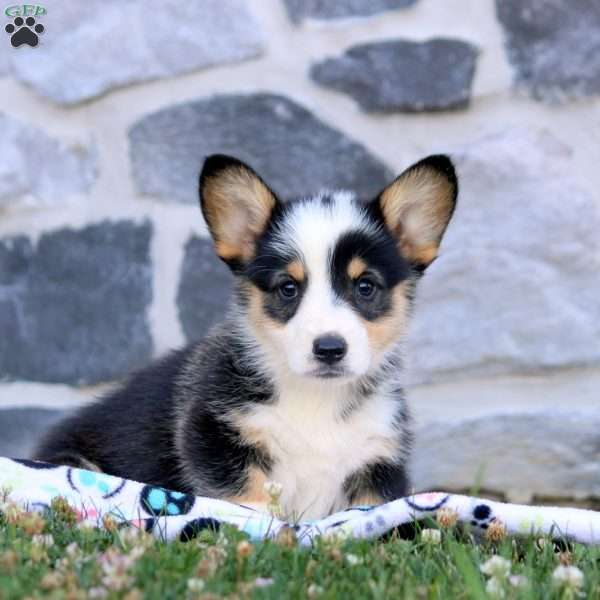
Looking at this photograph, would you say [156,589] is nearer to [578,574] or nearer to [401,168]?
[578,574]

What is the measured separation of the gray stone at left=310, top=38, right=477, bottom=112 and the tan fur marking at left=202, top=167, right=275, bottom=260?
1198mm

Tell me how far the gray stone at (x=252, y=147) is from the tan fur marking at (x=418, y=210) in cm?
102

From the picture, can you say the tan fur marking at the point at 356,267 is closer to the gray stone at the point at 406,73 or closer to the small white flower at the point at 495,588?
the small white flower at the point at 495,588

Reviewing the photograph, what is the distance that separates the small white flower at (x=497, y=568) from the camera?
6.57 ft

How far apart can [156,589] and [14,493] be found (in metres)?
0.93

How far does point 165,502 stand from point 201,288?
1.86 metres

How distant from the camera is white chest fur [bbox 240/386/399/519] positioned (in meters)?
2.97

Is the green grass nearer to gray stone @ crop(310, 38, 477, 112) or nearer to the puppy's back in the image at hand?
the puppy's back

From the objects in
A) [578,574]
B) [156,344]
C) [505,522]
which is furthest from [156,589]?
[156,344]

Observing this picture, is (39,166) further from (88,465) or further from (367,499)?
(367,499)

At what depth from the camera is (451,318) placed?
169 inches

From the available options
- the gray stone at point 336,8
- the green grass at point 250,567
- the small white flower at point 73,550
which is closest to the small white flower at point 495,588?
the green grass at point 250,567

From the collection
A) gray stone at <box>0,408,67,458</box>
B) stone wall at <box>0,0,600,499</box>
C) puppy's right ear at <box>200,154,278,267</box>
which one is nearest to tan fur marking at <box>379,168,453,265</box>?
puppy's right ear at <box>200,154,278,267</box>

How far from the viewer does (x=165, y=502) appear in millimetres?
2602
